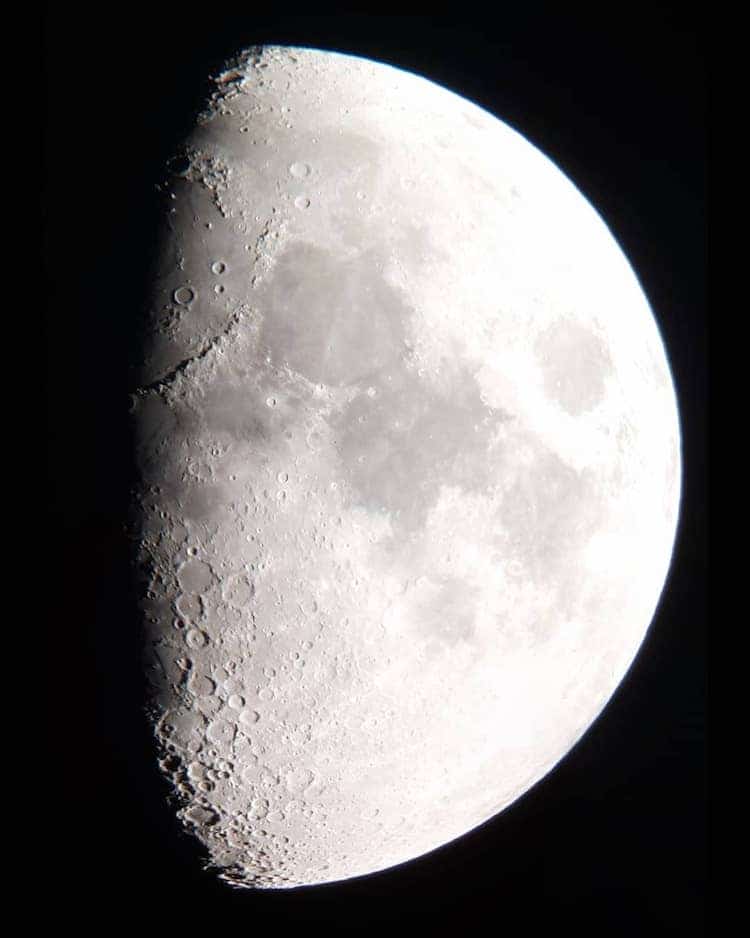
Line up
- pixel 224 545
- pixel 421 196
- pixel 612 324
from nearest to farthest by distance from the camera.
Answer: pixel 224 545 < pixel 421 196 < pixel 612 324

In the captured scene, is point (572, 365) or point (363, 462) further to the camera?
point (572, 365)

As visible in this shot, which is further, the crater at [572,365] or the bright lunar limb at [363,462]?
the crater at [572,365]

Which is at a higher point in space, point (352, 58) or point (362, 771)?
point (352, 58)

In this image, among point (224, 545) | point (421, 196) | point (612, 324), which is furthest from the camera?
point (612, 324)

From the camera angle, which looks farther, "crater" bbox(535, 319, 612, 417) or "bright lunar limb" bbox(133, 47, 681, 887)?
"crater" bbox(535, 319, 612, 417)

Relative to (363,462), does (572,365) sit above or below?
above

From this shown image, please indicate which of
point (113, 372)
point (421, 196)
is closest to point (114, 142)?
point (113, 372)

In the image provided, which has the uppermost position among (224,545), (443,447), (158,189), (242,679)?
(158,189)

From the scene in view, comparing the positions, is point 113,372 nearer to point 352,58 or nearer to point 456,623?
point 456,623
